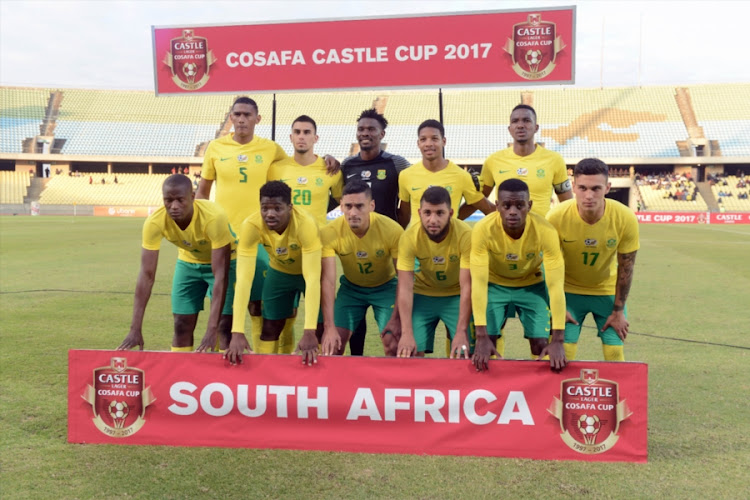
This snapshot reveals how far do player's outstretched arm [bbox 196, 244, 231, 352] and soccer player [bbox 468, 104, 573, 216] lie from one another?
98.0 inches

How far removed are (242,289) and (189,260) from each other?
48.1 inches

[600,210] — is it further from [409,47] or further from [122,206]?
[122,206]

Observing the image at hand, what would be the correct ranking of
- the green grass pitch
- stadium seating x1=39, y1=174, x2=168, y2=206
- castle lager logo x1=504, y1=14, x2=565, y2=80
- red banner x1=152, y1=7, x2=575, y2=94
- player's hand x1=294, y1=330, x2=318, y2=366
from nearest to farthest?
1. the green grass pitch
2. player's hand x1=294, y1=330, x2=318, y2=366
3. castle lager logo x1=504, y1=14, x2=565, y2=80
4. red banner x1=152, y1=7, x2=575, y2=94
5. stadium seating x1=39, y1=174, x2=168, y2=206

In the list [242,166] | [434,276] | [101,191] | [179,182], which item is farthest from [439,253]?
[101,191]

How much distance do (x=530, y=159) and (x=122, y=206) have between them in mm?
42014

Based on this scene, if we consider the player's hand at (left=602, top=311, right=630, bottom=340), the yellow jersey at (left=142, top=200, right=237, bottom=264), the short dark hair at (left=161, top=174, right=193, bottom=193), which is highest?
the short dark hair at (left=161, top=174, right=193, bottom=193)

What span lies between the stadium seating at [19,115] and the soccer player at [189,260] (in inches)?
1963

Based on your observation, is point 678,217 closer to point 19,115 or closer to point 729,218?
point 729,218

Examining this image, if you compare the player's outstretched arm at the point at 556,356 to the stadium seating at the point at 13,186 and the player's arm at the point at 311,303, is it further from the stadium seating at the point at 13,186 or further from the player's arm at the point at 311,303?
the stadium seating at the point at 13,186

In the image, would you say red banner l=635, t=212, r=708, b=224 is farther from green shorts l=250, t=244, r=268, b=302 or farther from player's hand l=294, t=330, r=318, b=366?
player's hand l=294, t=330, r=318, b=366

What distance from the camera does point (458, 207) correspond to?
18.4ft

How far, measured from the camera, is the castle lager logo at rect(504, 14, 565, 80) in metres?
7.01

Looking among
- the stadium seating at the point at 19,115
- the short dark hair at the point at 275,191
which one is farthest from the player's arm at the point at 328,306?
the stadium seating at the point at 19,115

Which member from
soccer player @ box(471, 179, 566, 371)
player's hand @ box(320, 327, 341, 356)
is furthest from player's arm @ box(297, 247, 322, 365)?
soccer player @ box(471, 179, 566, 371)
